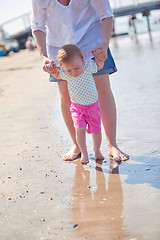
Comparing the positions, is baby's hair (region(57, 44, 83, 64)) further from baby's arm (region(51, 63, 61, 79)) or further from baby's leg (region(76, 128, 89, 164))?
baby's leg (region(76, 128, 89, 164))

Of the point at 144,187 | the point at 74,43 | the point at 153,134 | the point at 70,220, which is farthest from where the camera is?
the point at 153,134

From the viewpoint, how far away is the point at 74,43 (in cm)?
320

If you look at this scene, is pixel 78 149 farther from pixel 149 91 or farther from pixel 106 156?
pixel 149 91

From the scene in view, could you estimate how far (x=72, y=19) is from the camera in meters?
3.18

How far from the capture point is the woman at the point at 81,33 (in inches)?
124

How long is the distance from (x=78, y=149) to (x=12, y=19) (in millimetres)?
32436

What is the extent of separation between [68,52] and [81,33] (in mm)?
294

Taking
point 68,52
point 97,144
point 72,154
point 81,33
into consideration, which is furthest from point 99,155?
point 81,33

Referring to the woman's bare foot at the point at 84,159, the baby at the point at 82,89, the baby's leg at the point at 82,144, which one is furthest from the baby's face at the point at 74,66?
the woman's bare foot at the point at 84,159

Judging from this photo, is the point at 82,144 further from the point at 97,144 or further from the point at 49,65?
the point at 49,65

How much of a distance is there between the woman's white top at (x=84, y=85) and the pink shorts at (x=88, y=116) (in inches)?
1.7

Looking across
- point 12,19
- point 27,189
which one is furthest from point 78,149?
point 12,19

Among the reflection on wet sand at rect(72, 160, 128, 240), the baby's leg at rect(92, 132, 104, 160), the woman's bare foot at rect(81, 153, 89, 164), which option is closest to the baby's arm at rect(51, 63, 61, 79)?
the baby's leg at rect(92, 132, 104, 160)

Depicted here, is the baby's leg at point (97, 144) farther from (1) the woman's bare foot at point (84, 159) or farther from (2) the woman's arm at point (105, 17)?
(2) the woman's arm at point (105, 17)
